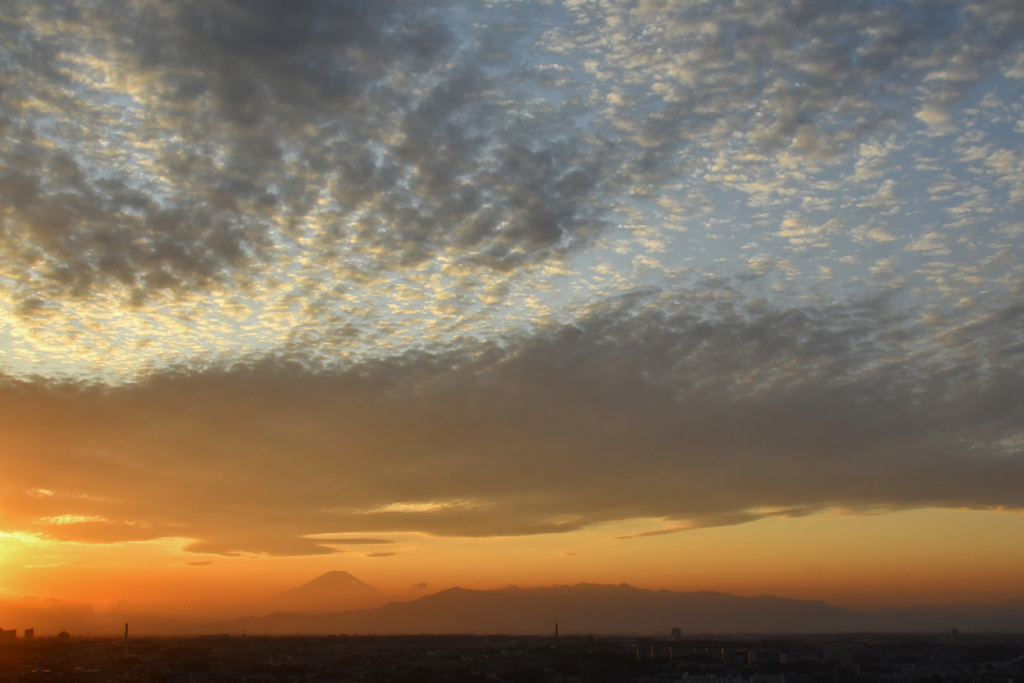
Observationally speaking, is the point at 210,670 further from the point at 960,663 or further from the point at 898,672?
the point at 960,663

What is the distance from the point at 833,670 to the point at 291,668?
5838cm

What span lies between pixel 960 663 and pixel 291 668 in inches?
3346

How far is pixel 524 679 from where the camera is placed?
70438mm

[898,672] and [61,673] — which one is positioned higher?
Answer: [61,673]

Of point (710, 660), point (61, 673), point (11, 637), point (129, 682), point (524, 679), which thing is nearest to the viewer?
point (129, 682)

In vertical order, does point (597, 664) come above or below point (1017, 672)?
above

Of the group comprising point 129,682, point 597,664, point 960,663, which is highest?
point 597,664

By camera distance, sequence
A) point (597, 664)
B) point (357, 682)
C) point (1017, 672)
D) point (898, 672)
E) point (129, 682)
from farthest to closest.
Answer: point (898, 672)
point (1017, 672)
point (357, 682)
point (129, 682)
point (597, 664)

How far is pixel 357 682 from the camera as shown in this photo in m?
66.2

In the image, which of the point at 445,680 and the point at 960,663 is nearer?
the point at 445,680

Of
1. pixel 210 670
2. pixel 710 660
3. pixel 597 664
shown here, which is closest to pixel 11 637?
pixel 210 670

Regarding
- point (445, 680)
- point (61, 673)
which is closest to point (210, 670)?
point (61, 673)

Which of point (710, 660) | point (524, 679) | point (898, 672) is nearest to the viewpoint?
point (524, 679)

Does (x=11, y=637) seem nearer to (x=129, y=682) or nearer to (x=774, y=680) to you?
(x=129, y=682)
